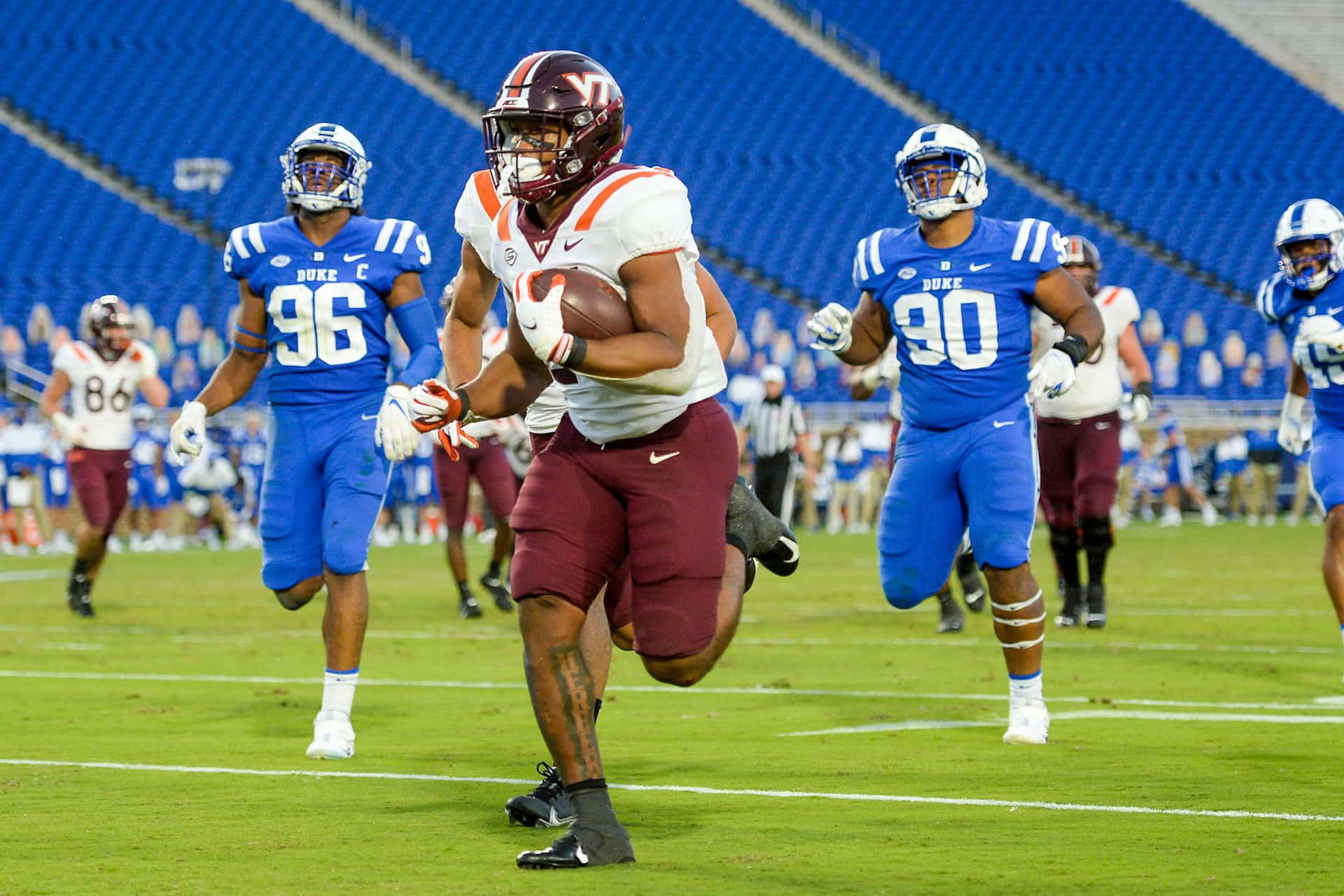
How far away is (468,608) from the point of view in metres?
11.2

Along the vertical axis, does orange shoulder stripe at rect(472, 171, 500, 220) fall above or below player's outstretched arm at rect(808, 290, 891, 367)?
above

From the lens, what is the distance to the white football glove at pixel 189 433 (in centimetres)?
620

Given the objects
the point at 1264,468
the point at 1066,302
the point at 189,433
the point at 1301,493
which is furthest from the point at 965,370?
the point at 1264,468

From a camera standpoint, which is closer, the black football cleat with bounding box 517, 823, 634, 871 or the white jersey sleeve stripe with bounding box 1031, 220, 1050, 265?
the black football cleat with bounding box 517, 823, 634, 871

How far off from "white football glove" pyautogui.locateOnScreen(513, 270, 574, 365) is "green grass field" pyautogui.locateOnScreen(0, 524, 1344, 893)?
1.11 metres

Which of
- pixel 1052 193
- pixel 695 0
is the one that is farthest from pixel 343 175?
pixel 695 0

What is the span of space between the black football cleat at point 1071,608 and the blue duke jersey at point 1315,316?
3115 millimetres

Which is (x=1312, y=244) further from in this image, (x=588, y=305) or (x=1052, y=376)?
(x=588, y=305)

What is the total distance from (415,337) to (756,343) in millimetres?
17822

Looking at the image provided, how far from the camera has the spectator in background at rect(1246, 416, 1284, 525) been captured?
2353 cm

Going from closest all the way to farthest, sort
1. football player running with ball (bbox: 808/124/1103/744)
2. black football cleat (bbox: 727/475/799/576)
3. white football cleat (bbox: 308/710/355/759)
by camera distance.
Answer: black football cleat (bbox: 727/475/799/576) → white football cleat (bbox: 308/710/355/759) → football player running with ball (bbox: 808/124/1103/744)

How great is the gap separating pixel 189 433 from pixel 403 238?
99 cm

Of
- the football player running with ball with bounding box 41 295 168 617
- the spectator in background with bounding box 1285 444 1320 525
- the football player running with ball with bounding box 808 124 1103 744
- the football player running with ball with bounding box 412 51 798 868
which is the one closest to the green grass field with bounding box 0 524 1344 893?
the football player running with ball with bounding box 412 51 798 868

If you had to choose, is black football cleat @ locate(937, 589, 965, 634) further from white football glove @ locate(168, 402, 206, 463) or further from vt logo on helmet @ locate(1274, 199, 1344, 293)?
white football glove @ locate(168, 402, 206, 463)
